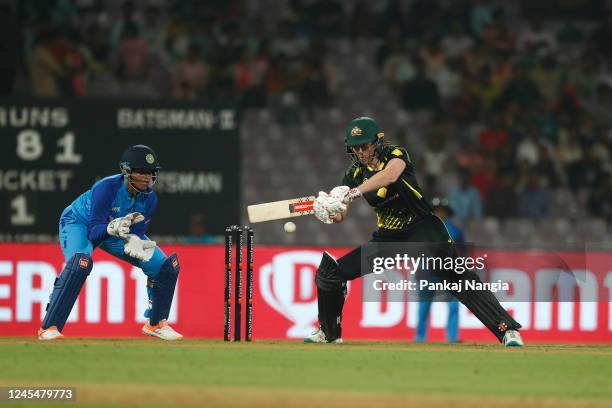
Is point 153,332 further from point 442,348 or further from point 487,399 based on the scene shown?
point 487,399

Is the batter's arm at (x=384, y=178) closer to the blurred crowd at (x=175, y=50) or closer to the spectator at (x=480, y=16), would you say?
the blurred crowd at (x=175, y=50)

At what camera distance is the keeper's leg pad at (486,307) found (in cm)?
1037

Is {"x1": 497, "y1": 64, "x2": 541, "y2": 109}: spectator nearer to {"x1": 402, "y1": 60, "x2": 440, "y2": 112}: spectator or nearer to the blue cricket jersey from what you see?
{"x1": 402, "y1": 60, "x2": 440, "y2": 112}: spectator

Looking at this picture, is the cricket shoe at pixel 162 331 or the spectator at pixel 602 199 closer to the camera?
the cricket shoe at pixel 162 331

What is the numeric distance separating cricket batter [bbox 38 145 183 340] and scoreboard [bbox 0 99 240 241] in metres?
3.63

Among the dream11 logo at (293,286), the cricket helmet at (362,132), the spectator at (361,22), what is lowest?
the dream11 logo at (293,286)

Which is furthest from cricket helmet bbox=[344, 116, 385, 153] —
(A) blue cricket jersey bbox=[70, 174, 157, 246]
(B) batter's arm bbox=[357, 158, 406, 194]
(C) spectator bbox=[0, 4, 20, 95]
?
(C) spectator bbox=[0, 4, 20, 95]

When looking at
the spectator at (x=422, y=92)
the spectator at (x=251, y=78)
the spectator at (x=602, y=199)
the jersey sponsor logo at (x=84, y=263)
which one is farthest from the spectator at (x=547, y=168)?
the jersey sponsor logo at (x=84, y=263)

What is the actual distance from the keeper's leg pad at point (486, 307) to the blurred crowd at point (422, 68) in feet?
22.8

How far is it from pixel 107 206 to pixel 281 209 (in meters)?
1.52

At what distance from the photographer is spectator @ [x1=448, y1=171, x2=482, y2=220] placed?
17.9m

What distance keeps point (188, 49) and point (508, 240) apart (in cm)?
578

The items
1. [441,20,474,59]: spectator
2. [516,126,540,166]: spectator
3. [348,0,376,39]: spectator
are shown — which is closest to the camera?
[516,126,540,166]: spectator
